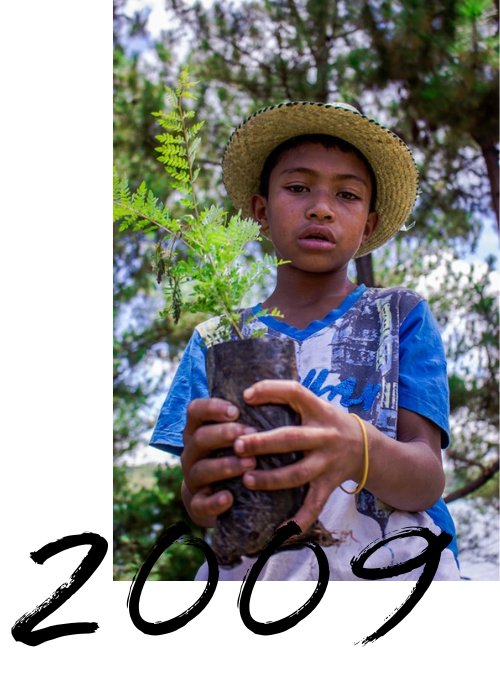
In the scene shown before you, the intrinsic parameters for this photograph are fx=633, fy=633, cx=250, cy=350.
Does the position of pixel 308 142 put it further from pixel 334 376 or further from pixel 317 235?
pixel 334 376

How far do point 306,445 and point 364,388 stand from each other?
44cm

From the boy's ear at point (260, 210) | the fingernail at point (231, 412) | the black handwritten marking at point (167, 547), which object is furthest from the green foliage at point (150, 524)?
the fingernail at point (231, 412)

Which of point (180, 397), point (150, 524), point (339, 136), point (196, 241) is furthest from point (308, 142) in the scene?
point (150, 524)

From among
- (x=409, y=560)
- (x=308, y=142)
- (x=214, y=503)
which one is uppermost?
(x=308, y=142)

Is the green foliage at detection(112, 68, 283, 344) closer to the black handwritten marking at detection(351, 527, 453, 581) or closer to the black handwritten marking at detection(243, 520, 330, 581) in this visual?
the black handwritten marking at detection(243, 520, 330, 581)

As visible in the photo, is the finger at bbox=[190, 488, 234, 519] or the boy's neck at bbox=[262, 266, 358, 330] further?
the boy's neck at bbox=[262, 266, 358, 330]

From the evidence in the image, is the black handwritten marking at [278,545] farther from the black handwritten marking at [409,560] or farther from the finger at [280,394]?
the finger at [280,394]

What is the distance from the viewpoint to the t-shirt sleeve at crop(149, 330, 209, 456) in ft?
4.76

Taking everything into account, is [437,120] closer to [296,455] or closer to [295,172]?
[295,172]

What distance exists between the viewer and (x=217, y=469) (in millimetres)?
979

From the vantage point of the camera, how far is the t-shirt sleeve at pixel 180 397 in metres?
1.45

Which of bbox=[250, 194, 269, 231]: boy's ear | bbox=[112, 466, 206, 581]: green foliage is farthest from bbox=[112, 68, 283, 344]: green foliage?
bbox=[112, 466, 206, 581]: green foliage
